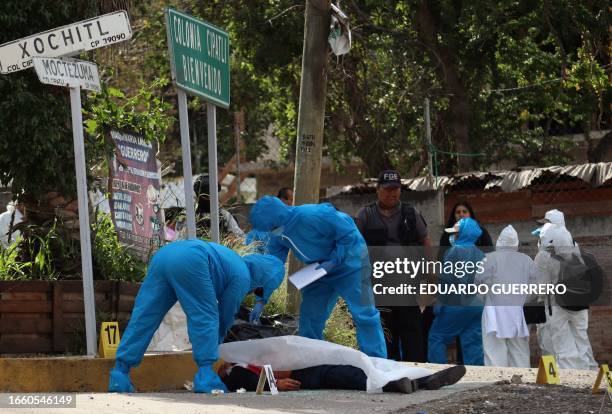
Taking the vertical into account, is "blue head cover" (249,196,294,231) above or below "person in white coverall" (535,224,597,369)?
above

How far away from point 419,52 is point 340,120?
1703 millimetres

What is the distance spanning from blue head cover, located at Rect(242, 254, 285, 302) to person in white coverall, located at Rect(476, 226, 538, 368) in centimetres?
438

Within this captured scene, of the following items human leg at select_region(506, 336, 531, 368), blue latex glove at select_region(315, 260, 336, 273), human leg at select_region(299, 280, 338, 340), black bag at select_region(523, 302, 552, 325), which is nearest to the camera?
blue latex glove at select_region(315, 260, 336, 273)

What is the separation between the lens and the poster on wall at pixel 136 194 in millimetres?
11688

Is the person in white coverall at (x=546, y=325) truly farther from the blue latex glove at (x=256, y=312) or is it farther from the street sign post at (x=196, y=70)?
the street sign post at (x=196, y=70)

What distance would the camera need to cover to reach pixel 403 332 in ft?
39.4

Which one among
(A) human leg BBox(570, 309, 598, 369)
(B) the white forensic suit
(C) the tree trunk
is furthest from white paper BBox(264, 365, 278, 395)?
(C) the tree trunk

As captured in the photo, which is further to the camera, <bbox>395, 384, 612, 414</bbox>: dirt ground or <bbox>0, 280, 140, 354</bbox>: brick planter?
<bbox>0, 280, 140, 354</bbox>: brick planter

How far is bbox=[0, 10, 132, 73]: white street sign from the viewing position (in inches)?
361

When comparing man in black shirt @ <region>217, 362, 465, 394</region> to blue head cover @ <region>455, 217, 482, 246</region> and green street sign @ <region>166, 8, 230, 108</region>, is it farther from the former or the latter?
blue head cover @ <region>455, 217, 482, 246</region>

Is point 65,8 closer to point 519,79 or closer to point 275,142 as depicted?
point 519,79

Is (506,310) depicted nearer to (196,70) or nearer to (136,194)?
(136,194)

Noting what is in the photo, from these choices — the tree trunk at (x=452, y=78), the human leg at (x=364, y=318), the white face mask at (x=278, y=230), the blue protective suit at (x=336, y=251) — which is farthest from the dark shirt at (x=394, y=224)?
the tree trunk at (x=452, y=78)

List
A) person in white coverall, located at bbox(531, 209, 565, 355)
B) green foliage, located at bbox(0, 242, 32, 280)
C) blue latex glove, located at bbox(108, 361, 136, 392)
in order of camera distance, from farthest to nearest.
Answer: person in white coverall, located at bbox(531, 209, 565, 355) < green foliage, located at bbox(0, 242, 32, 280) < blue latex glove, located at bbox(108, 361, 136, 392)
